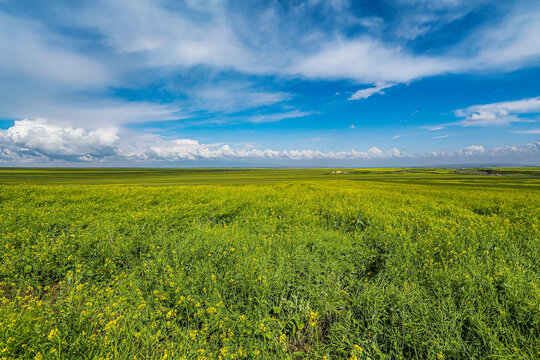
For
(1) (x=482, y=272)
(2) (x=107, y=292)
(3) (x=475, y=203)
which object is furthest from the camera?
(3) (x=475, y=203)

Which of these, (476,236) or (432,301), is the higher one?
(476,236)

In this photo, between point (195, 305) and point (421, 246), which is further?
point (421, 246)

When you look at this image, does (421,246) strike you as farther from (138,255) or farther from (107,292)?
(138,255)

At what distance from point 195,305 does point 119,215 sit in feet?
35.2

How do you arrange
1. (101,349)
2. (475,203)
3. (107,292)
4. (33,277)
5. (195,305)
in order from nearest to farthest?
(101,349)
(195,305)
(107,292)
(33,277)
(475,203)

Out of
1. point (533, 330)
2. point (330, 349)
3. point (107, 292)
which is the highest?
point (533, 330)

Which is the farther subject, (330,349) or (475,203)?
(475,203)

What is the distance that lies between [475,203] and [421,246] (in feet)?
44.1

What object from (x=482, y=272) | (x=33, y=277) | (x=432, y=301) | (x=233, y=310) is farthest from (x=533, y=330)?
(x=33, y=277)

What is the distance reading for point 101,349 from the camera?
146 inches

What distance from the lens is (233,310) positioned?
5250mm

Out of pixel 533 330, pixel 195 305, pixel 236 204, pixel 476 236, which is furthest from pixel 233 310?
pixel 236 204

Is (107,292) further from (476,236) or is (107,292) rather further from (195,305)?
(476,236)

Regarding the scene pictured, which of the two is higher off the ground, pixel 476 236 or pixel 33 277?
pixel 476 236
